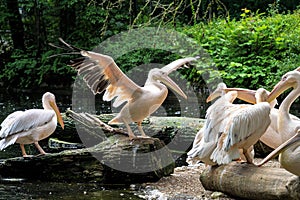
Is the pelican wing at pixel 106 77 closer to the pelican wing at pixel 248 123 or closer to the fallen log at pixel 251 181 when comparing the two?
the fallen log at pixel 251 181

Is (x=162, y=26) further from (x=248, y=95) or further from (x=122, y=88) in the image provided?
(x=248, y=95)

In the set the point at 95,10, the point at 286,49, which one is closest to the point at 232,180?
the point at 286,49

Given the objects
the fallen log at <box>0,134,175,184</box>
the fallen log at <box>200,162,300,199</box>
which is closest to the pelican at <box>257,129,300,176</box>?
the fallen log at <box>200,162,300,199</box>

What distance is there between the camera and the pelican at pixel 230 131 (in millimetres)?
4109

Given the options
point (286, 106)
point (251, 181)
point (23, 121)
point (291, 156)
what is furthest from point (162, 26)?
point (291, 156)

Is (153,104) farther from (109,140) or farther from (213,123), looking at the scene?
(213,123)

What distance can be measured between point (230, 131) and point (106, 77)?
1.63 metres

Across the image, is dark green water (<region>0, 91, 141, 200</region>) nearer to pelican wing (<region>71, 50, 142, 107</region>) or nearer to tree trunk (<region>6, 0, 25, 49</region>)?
pelican wing (<region>71, 50, 142, 107</region>)

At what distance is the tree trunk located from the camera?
58.9 ft

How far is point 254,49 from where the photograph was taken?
37.2 feet

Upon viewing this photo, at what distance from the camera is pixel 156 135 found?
6.46 metres

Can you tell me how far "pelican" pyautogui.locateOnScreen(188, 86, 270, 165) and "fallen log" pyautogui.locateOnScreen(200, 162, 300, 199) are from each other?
123mm

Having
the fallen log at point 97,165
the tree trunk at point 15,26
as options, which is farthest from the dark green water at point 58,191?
the tree trunk at point 15,26

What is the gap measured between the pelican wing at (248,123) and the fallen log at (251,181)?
9.8 inches
